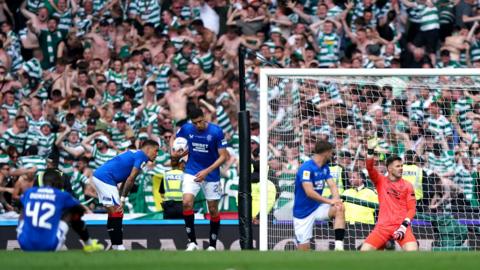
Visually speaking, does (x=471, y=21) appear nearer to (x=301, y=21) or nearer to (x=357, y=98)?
(x=301, y=21)

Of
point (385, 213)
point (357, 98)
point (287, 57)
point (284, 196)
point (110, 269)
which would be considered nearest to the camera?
point (110, 269)

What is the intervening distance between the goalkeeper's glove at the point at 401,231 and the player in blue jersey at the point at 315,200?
2.32 ft

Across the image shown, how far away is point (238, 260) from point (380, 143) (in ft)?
23.7

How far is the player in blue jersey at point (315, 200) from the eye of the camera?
50.8 ft

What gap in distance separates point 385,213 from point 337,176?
246cm

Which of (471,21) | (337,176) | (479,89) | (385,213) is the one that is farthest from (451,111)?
(471,21)

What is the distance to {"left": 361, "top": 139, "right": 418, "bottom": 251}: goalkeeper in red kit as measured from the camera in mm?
15531

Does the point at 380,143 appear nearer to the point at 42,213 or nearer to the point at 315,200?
the point at 315,200

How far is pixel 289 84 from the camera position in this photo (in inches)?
726

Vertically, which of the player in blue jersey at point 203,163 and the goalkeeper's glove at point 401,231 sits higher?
the player in blue jersey at point 203,163

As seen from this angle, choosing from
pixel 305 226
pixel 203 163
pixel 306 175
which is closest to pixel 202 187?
pixel 203 163

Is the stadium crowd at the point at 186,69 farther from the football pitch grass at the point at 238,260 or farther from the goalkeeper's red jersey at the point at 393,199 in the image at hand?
the football pitch grass at the point at 238,260

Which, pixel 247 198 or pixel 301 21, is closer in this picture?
pixel 247 198

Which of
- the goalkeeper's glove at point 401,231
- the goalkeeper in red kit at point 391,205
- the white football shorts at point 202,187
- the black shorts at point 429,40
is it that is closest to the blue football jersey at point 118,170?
the white football shorts at point 202,187
